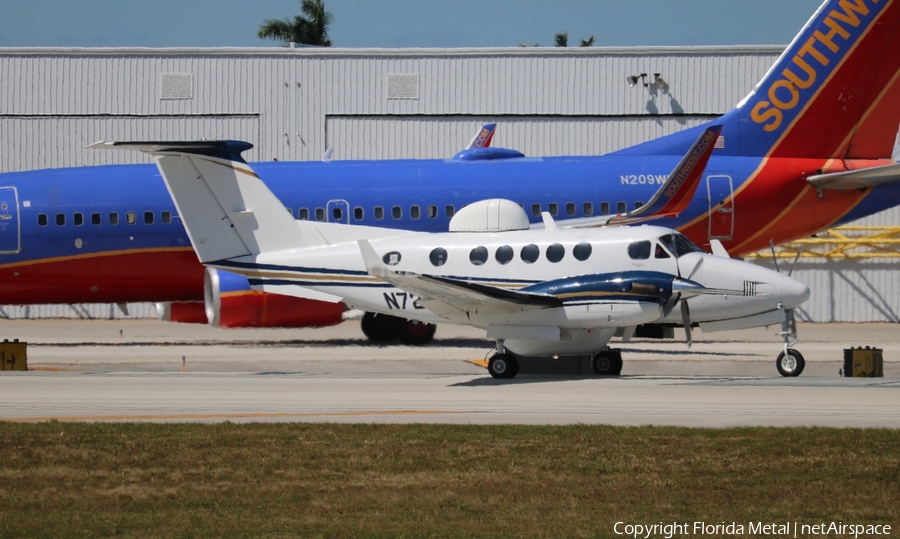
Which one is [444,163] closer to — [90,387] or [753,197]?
[753,197]

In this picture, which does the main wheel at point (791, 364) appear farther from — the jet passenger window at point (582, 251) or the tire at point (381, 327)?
the tire at point (381, 327)

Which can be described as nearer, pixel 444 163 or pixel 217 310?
pixel 217 310

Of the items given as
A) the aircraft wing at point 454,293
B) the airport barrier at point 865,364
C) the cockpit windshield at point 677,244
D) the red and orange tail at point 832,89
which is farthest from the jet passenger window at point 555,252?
the red and orange tail at point 832,89

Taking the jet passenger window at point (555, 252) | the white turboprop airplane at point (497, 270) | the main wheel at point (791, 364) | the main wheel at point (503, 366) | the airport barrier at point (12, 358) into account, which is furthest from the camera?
the airport barrier at point (12, 358)

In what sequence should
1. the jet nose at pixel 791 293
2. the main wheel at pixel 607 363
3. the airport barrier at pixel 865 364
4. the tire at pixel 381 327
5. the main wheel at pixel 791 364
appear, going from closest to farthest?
the jet nose at pixel 791 293 → the main wheel at pixel 791 364 → the main wheel at pixel 607 363 → the airport barrier at pixel 865 364 → the tire at pixel 381 327

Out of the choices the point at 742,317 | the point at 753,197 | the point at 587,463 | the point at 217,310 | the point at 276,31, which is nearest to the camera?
the point at 587,463

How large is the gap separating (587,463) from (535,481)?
38.1 inches

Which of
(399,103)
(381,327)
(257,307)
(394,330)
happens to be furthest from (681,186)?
(399,103)

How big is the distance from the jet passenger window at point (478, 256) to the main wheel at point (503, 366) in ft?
6.45

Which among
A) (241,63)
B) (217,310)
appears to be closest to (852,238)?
(241,63)

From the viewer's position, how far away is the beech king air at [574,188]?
27406 millimetres

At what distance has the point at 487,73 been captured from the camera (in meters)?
41.3

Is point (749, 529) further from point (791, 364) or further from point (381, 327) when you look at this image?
point (381, 327)

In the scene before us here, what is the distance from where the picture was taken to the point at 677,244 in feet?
65.5
